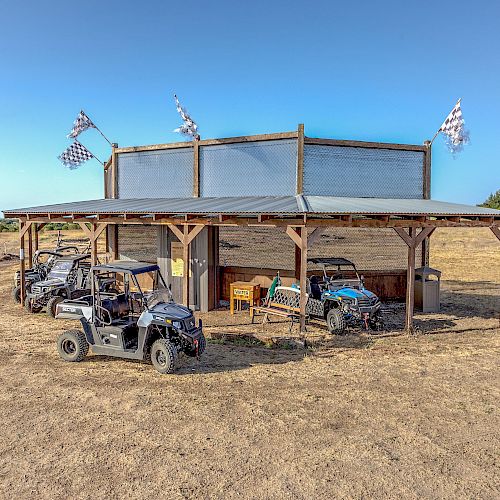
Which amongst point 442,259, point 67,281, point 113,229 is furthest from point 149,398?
point 442,259

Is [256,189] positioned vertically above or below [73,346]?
above

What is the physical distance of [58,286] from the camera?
12.2 meters

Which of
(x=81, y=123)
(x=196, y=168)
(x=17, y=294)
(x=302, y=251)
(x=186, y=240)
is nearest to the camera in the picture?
(x=302, y=251)

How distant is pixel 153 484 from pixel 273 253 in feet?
35.7

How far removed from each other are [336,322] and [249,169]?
222 inches

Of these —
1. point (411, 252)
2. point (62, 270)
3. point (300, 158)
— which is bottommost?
point (62, 270)

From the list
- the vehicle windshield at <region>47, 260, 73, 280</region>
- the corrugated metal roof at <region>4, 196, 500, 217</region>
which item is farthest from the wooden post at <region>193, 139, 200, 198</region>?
the vehicle windshield at <region>47, 260, 73, 280</region>

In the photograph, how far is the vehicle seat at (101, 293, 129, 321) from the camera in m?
7.96

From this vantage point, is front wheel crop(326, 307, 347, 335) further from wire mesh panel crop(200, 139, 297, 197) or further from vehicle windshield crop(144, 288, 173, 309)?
vehicle windshield crop(144, 288, 173, 309)

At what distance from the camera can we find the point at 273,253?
14.8 metres

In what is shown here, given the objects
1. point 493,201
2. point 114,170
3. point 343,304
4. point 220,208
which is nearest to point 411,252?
point 343,304

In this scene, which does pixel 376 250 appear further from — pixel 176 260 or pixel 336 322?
pixel 176 260

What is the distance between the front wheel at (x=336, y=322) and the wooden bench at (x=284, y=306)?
0.81 metres

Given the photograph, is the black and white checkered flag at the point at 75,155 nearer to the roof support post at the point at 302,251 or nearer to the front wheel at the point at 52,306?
the front wheel at the point at 52,306
